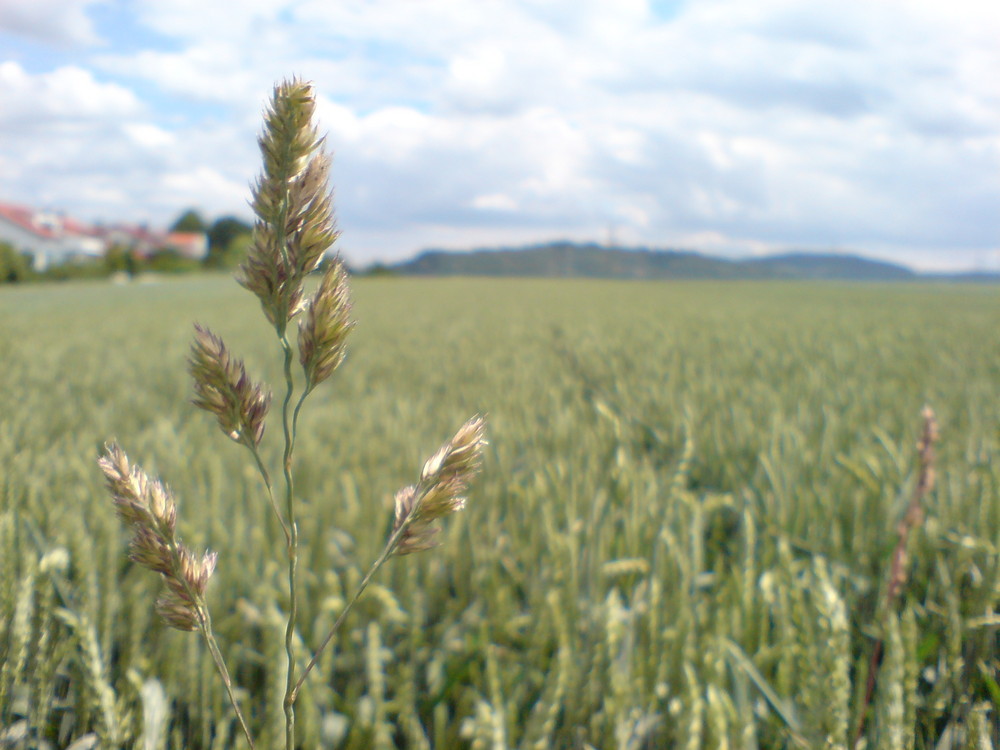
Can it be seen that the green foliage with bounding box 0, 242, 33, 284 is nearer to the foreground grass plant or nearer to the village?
the village

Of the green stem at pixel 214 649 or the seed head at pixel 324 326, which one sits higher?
the seed head at pixel 324 326

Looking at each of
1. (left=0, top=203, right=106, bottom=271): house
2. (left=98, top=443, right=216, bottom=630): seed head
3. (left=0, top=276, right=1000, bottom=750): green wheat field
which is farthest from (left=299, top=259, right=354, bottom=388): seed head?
(left=0, top=203, right=106, bottom=271): house

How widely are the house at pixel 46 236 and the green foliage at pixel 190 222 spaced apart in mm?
10537

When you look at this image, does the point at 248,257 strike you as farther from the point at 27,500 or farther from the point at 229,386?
the point at 27,500

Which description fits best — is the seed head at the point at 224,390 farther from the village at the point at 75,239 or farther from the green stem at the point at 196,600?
the village at the point at 75,239

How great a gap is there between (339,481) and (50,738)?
46.1 inches

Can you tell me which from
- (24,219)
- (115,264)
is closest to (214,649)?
(115,264)

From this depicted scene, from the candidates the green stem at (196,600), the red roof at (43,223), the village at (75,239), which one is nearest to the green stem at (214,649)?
the green stem at (196,600)

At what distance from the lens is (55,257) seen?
3073 inches

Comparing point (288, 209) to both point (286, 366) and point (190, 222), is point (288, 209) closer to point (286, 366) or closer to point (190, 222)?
point (286, 366)

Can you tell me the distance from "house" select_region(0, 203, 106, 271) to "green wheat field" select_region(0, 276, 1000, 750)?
75.3m

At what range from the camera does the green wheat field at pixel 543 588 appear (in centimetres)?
A: 101

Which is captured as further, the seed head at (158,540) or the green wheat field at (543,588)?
the green wheat field at (543,588)

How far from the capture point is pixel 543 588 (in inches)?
58.5
